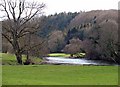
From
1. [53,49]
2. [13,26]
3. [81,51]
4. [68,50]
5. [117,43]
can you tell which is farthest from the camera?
[53,49]

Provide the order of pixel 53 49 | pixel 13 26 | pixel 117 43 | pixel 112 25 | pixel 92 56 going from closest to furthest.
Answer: pixel 13 26 → pixel 117 43 → pixel 112 25 → pixel 92 56 → pixel 53 49

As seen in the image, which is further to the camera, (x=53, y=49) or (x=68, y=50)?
(x=53, y=49)

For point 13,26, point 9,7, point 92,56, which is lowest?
point 92,56

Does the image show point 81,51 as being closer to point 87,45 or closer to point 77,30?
point 87,45

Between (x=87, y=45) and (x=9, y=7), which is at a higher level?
(x=9, y=7)

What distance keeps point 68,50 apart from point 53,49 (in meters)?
14.1

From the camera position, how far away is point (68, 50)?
119312mm

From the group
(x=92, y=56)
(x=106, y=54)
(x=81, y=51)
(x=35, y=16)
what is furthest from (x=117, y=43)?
(x=81, y=51)

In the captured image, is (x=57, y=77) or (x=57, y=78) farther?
(x=57, y=77)

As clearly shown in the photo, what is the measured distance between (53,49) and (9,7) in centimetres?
8780

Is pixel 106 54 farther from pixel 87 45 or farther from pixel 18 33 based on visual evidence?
pixel 18 33

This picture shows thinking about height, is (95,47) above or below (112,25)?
below

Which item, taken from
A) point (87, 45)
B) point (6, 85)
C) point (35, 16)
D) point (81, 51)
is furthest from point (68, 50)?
point (6, 85)

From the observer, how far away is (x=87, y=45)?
92500 millimetres
